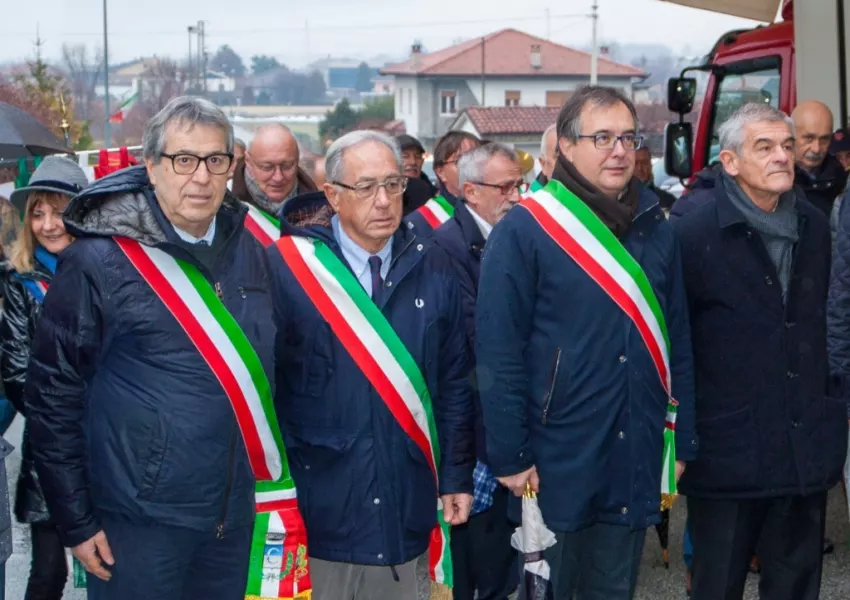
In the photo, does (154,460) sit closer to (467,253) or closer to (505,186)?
(467,253)

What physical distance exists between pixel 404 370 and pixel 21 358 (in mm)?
1469

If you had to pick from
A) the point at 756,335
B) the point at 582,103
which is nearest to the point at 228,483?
the point at 582,103

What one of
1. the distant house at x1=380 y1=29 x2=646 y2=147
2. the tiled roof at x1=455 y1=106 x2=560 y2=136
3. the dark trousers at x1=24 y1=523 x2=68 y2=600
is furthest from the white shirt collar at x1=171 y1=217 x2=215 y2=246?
the distant house at x1=380 y1=29 x2=646 y2=147

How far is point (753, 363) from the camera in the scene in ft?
12.5

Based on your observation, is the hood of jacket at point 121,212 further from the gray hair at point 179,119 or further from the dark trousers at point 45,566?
the dark trousers at point 45,566

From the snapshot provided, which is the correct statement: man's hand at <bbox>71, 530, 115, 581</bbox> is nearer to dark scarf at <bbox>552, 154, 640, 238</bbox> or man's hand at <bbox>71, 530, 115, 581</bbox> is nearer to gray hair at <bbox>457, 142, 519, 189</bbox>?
dark scarf at <bbox>552, 154, 640, 238</bbox>

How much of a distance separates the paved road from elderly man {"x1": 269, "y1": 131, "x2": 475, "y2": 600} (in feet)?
6.20

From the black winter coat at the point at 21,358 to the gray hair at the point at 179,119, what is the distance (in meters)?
1.14

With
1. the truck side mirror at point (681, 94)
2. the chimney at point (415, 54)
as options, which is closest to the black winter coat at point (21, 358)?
the truck side mirror at point (681, 94)

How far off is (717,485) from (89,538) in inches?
80.3

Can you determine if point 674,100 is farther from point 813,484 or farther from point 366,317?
point 366,317

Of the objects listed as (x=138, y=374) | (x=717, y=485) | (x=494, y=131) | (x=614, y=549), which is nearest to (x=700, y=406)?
(x=717, y=485)

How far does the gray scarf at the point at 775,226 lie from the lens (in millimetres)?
3820

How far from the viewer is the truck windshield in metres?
7.60
